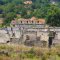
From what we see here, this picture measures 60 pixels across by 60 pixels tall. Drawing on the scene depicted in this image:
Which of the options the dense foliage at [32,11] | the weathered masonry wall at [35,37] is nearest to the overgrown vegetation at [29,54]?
the weathered masonry wall at [35,37]

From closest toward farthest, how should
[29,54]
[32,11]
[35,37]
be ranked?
1. [29,54]
2. [35,37]
3. [32,11]

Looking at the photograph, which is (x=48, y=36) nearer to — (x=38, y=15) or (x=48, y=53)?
(x=48, y=53)

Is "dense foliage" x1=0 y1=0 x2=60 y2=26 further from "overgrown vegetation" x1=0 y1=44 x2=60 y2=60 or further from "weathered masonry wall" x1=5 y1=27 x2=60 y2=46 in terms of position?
"overgrown vegetation" x1=0 y1=44 x2=60 y2=60

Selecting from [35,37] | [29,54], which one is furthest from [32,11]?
[29,54]

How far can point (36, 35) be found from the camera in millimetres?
17406

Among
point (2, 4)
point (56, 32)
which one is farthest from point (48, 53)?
point (2, 4)

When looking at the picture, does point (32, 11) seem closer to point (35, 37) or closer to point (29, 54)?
point (35, 37)

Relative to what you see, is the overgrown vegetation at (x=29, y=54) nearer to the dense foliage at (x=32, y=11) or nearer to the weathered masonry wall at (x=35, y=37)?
the weathered masonry wall at (x=35, y=37)

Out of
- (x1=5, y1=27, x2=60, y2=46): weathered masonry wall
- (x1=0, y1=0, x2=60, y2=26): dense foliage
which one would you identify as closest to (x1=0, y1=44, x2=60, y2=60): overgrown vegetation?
(x1=5, y1=27, x2=60, y2=46): weathered masonry wall

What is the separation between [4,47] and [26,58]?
83.5 inches

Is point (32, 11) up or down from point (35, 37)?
down

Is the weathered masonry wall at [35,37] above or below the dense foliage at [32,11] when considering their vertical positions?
above

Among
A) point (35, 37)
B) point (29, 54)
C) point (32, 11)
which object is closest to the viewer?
point (29, 54)

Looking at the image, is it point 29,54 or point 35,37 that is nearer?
point 29,54
